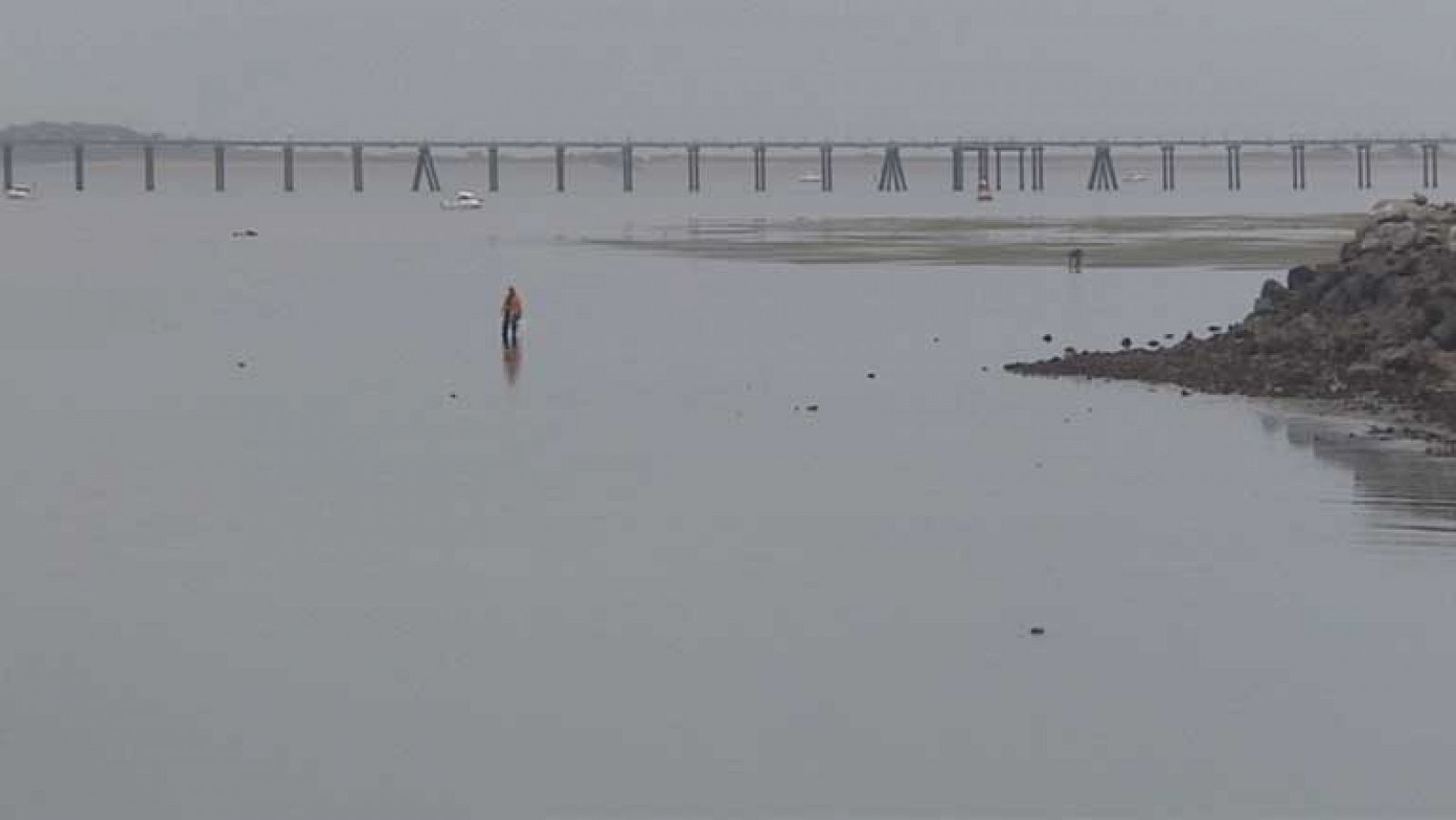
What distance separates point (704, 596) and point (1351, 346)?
1816cm

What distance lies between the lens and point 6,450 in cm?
3180

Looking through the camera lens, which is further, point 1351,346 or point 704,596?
point 1351,346

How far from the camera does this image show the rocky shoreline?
35281 mm

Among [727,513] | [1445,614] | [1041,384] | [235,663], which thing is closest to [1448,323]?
[1041,384]

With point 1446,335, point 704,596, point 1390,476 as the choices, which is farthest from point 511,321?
point 704,596

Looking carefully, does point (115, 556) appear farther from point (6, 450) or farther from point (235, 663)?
point (6, 450)

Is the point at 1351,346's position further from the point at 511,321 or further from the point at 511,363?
the point at 511,321

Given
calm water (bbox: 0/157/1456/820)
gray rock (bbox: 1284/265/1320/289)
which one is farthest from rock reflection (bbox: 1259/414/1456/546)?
gray rock (bbox: 1284/265/1320/289)

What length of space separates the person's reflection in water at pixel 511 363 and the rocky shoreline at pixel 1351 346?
272 inches

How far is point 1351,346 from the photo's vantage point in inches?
1500

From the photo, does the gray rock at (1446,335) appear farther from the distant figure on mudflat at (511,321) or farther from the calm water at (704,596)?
the distant figure on mudflat at (511,321)

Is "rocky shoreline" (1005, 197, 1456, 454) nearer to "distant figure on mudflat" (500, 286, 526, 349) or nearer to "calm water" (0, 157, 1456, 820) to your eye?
"calm water" (0, 157, 1456, 820)

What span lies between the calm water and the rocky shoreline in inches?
44.3

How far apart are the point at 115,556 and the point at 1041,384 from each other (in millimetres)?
17781
